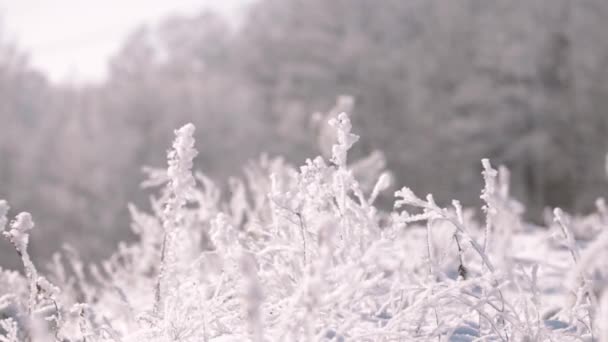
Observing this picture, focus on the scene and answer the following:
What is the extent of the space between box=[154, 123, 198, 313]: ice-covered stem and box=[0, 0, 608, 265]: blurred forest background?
40.6 ft

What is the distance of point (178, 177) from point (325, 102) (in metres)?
19.4

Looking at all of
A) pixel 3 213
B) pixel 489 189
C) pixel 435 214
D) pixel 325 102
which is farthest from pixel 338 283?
pixel 325 102

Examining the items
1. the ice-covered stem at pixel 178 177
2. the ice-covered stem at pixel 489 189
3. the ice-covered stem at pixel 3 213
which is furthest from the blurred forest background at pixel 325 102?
the ice-covered stem at pixel 489 189

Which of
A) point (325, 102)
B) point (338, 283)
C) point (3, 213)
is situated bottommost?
point (338, 283)

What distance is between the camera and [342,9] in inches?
942

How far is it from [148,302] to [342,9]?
72.9 feet

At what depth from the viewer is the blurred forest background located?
1470 centimetres

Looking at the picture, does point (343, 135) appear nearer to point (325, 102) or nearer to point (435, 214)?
point (435, 214)

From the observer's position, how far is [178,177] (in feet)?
5.30

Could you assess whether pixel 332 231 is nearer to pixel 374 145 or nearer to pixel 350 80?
pixel 374 145

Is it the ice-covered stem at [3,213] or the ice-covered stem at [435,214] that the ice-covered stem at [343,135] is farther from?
the ice-covered stem at [3,213]

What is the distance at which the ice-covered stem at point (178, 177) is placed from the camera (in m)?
1.57

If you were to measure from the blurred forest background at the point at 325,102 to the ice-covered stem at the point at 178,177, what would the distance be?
40.6ft

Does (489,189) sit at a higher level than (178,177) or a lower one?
lower
